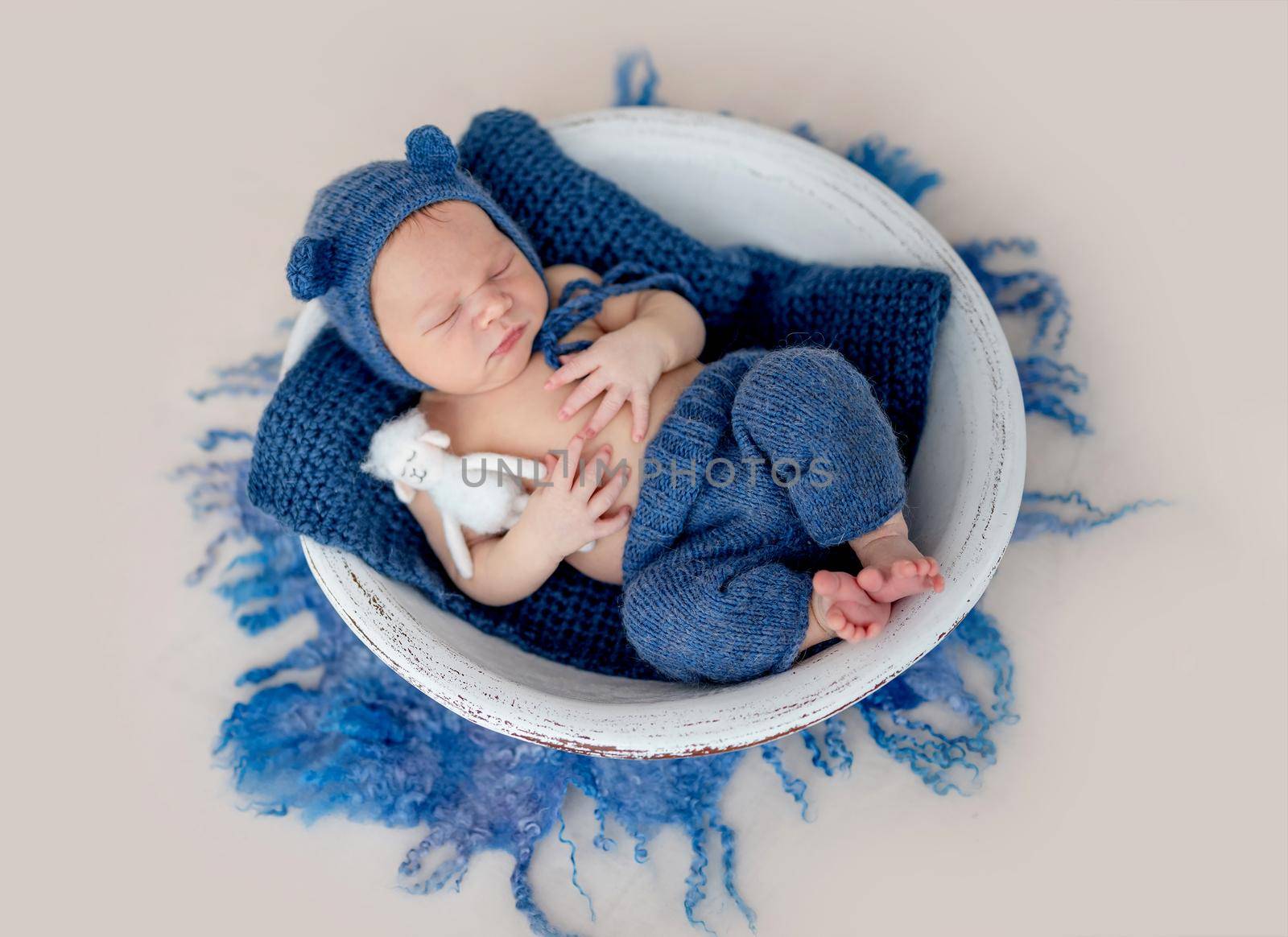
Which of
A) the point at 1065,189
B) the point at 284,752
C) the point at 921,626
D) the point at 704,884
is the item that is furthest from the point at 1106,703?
the point at 284,752

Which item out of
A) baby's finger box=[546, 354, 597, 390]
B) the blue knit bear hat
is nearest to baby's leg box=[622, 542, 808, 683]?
baby's finger box=[546, 354, 597, 390]

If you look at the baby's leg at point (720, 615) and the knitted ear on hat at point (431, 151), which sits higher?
the knitted ear on hat at point (431, 151)

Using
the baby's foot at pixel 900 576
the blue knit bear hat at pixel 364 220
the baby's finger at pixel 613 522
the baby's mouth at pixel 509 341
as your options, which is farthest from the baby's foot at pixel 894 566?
the blue knit bear hat at pixel 364 220

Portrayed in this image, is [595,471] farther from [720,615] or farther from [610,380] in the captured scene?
[720,615]

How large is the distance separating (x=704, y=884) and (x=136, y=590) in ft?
2.80

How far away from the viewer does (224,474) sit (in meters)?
1.45

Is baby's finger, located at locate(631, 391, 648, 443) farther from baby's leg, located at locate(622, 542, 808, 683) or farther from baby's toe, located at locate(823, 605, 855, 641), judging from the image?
baby's toe, located at locate(823, 605, 855, 641)

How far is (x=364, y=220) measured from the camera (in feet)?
3.38

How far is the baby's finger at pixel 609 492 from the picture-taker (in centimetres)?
111

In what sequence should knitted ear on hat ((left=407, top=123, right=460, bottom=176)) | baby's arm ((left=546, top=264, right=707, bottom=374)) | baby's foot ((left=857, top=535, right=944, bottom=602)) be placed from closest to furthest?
baby's foot ((left=857, top=535, right=944, bottom=602)) → knitted ear on hat ((left=407, top=123, right=460, bottom=176)) → baby's arm ((left=546, top=264, right=707, bottom=374))

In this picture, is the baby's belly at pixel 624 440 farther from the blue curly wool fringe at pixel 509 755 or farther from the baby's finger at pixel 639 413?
the blue curly wool fringe at pixel 509 755

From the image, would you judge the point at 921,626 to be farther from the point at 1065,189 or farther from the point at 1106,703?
the point at 1065,189

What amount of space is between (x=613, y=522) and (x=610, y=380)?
0.16 m

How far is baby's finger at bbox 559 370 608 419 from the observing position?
1119 mm
